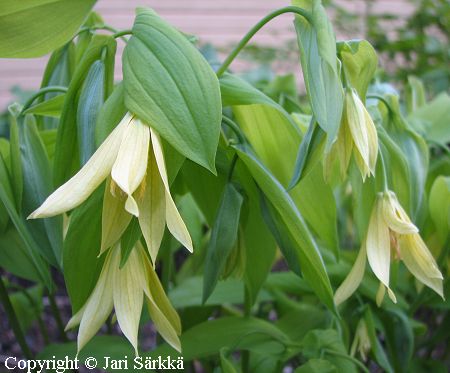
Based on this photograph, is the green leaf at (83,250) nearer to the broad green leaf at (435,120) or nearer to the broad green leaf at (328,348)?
the broad green leaf at (328,348)

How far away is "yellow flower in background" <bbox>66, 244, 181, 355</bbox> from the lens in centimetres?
57

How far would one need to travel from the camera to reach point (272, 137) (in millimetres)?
741

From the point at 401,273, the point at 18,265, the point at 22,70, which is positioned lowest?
the point at 22,70

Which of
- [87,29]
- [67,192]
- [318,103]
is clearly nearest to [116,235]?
[67,192]

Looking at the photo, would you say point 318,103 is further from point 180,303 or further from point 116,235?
point 180,303

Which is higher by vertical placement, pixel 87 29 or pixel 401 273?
pixel 87 29

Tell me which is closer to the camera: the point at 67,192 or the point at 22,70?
the point at 67,192

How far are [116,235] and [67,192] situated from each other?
62 mm

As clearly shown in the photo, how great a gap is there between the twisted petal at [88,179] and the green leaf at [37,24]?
127 mm

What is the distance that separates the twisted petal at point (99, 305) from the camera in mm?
576

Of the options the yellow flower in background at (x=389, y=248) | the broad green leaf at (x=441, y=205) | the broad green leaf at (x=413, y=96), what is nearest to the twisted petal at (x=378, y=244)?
the yellow flower in background at (x=389, y=248)

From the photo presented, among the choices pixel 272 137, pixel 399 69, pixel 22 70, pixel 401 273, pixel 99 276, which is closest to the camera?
pixel 99 276

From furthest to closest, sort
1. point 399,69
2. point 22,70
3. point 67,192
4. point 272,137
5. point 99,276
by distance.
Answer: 1. point 22,70
2. point 399,69
3. point 272,137
4. point 99,276
5. point 67,192

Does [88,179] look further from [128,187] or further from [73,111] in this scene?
[73,111]
